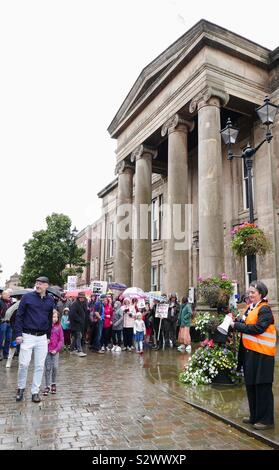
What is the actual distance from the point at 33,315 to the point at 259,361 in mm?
3766

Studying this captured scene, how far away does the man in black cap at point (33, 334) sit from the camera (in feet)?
20.1

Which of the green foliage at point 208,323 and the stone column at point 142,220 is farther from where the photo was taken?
the stone column at point 142,220

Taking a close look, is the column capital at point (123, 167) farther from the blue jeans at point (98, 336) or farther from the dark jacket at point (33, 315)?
the dark jacket at point (33, 315)

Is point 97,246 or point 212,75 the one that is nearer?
point 212,75

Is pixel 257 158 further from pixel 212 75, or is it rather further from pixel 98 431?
pixel 98 431

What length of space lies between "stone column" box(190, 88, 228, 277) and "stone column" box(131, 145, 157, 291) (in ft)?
20.2

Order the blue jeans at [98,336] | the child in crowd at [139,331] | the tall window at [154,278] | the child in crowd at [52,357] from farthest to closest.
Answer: the tall window at [154,278], the blue jeans at [98,336], the child in crowd at [139,331], the child in crowd at [52,357]

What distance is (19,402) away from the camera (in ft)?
19.5

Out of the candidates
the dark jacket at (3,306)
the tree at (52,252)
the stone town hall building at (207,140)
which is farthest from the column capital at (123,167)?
the dark jacket at (3,306)

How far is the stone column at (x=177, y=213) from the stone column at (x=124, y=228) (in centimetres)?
595

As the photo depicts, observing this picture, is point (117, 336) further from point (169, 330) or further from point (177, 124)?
point (177, 124)

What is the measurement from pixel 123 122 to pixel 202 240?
12.7 meters

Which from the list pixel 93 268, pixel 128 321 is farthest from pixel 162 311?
pixel 93 268
